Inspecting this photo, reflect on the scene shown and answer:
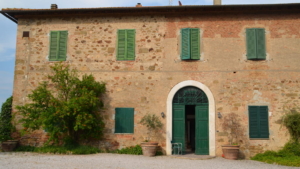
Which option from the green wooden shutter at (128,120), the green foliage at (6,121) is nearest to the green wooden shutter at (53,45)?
the green foliage at (6,121)

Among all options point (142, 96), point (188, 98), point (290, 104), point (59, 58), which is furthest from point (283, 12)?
point (59, 58)

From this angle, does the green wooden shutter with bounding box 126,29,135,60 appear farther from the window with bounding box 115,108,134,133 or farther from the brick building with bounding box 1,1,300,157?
the window with bounding box 115,108,134,133

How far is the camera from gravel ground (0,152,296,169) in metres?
8.52

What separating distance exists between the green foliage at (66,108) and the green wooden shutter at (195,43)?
393 centimetres

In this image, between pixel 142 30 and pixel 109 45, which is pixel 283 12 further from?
pixel 109 45

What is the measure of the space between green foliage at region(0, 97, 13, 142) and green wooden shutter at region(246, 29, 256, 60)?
10.1 m

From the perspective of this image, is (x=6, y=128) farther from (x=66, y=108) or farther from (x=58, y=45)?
(x=58, y=45)

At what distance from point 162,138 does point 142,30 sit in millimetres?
4553

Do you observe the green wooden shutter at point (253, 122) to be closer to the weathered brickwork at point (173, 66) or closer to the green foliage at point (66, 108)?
the weathered brickwork at point (173, 66)

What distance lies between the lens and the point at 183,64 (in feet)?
39.2

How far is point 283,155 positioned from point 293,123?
4.21 ft

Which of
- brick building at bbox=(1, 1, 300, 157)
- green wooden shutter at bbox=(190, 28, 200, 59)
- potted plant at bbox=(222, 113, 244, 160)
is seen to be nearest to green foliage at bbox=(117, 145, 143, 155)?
brick building at bbox=(1, 1, 300, 157)

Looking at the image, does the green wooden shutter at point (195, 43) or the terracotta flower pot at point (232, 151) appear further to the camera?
the green wooden shutter at point (195, 43)

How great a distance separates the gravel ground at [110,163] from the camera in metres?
8.52
